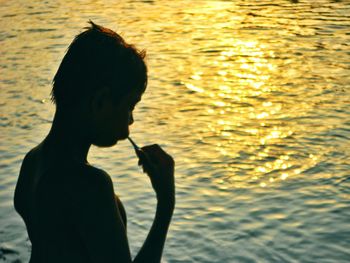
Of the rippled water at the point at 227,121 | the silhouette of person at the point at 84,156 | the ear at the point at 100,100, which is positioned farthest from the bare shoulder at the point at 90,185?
the rippled water at the point at 227,121

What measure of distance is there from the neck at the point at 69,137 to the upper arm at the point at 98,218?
0.52 feet

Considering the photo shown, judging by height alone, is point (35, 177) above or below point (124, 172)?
above

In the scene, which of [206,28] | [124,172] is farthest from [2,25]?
[124,172]

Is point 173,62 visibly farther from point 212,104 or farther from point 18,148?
point 18,148

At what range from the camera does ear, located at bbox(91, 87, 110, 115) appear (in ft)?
10.3

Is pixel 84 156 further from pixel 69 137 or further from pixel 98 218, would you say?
pixel 98 218

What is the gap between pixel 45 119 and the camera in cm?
1026

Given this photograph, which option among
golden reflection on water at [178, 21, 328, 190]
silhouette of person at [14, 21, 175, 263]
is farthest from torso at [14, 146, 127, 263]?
golden reflection on water at [178, 21, 328, 190]

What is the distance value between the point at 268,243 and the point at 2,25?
10666 millimetres

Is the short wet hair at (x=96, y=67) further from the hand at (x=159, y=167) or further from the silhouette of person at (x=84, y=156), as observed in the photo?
the hand at (x=159, y=167)

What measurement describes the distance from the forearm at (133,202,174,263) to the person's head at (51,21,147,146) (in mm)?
445

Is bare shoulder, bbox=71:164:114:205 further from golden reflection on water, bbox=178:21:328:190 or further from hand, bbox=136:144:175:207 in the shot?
golden reflection on water, bbox=178:21:328:190

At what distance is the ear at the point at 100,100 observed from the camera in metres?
3.15

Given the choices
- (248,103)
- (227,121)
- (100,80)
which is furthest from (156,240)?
(248,103)
